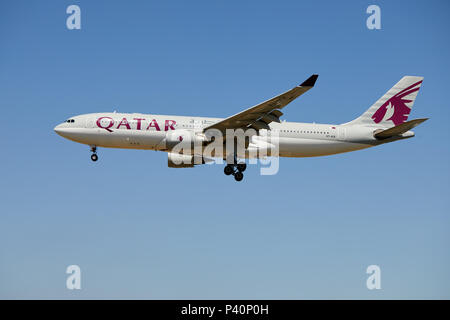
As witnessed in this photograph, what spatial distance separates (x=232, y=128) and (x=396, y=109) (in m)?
12.9

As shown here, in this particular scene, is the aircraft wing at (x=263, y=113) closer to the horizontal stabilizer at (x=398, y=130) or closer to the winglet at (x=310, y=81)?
the winglet at (x=310, y=81)

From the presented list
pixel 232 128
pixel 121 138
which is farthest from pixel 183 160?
pixel 232 128

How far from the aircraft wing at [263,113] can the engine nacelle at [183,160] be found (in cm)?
403

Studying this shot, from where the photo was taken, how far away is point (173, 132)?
3388cm

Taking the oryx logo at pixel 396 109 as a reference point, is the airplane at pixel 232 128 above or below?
below

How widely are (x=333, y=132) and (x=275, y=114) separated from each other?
20.1 ft

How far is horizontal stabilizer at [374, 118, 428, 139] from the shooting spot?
33116mm

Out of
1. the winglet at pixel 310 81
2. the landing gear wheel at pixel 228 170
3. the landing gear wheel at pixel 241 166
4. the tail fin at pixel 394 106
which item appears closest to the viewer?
the winglet at pixel 310 81

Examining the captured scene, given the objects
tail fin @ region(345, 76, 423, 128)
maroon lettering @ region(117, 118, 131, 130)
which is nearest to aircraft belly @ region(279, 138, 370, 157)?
tail fin @ region(345, 76, 423, 128)

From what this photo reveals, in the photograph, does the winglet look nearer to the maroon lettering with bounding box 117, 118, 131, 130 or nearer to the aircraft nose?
the maroon lettering with bounding box 117, 118, 131, 130

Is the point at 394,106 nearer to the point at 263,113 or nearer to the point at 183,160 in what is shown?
the point at 263,113

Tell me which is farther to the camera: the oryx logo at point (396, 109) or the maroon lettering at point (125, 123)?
the oryx logo at point (396, 109)

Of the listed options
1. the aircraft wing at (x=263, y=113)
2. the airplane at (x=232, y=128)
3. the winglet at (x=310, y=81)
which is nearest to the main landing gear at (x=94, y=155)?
the airplane at (x=232, y=128)

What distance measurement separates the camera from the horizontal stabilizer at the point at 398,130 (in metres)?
33.1
